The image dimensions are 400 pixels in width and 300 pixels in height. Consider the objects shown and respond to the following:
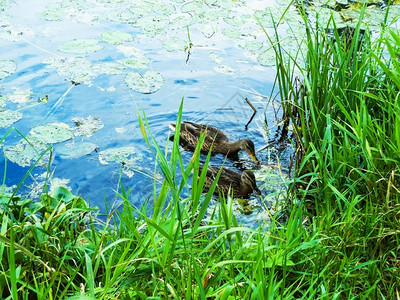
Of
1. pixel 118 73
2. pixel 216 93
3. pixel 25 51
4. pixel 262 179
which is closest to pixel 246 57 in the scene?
pixel 216 93

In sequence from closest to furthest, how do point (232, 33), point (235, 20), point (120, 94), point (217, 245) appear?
point (217, 245) → point (120, 94) → point (232, 33) → point (235, 20)

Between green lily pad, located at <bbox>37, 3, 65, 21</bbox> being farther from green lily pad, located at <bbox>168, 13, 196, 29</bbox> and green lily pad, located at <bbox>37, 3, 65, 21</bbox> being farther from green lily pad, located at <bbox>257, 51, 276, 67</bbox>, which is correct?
green lily pad, located at <bbox>257, 51, 276, 67</bbox>

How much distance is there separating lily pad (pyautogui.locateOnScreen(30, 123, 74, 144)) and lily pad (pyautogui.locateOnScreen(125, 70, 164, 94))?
0.91 m

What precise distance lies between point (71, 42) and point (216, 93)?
5.76ft

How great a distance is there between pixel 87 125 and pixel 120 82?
0.78 meters

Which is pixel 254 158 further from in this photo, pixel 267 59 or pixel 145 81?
pixel 267 59

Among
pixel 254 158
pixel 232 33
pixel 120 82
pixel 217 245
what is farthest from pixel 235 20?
pixel 217 245

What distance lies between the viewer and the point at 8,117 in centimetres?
468

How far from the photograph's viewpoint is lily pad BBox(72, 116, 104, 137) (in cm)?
467

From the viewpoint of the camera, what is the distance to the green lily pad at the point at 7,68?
5.21 m

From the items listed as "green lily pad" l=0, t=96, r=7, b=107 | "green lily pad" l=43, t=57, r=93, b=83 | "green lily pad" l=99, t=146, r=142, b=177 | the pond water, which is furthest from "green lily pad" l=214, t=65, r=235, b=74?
"green lily pad" l=0, t=96, r=7, b=107

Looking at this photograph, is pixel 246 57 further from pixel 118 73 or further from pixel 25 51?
pixel 25 51

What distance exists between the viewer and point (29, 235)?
2529mm

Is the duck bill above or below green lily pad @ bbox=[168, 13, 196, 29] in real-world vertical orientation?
below
